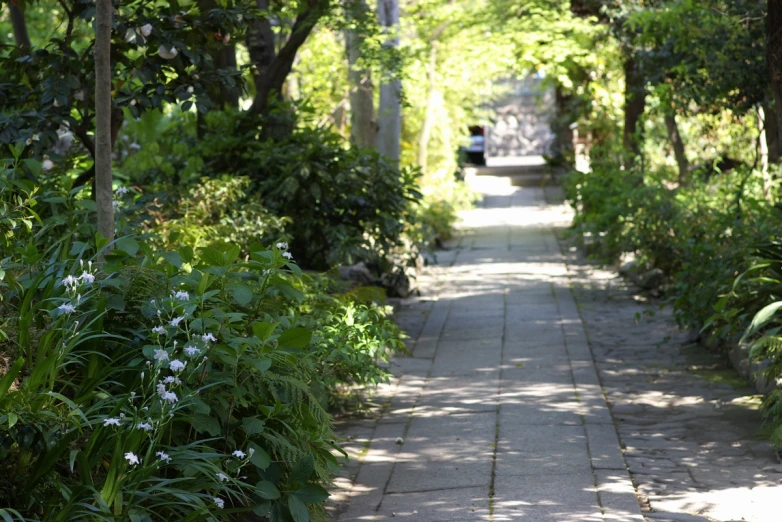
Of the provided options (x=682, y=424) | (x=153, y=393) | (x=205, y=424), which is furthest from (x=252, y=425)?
(x=682, y=424)

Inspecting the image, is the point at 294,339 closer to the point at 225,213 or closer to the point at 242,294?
the point at 242,294

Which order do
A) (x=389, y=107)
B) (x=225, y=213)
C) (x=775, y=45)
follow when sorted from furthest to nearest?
(x=389, y=107), (x=225, y=213), (x=775, y=45)

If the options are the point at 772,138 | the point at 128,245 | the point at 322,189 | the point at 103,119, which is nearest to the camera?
the point at 128,245

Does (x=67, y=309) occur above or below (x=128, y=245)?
below

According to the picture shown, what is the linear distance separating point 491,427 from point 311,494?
245 cm

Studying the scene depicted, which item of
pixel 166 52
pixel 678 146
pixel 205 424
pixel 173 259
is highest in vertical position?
pixel 166 52

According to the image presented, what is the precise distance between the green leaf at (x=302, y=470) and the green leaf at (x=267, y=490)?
88 millimetres

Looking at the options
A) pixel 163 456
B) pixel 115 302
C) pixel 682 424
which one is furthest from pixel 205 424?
pixel 682 424

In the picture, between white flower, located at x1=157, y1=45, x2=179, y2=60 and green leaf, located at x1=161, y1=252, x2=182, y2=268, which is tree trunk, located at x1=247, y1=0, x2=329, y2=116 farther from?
green leaf, located at x1=161, y1=252, x2=182, y2=268

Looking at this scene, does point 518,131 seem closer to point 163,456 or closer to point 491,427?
point 491,427

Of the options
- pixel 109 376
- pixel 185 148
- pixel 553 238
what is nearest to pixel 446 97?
pixel 553 238

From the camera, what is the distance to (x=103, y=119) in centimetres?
439

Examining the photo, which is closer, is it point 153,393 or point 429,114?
point 153,393

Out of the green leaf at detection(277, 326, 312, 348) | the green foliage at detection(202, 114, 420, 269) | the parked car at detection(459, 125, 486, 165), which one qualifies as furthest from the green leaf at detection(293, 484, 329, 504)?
the parked car at detection(459, 125, 486, 165)
